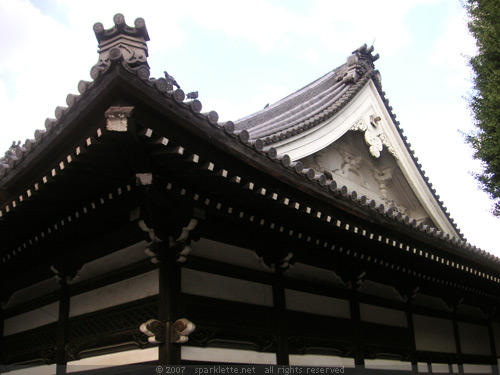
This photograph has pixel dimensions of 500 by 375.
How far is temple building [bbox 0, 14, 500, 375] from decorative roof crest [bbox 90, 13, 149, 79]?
0.5 inches

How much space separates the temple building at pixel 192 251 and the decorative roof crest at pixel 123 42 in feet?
0.05

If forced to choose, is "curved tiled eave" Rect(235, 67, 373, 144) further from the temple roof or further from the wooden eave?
the wooden eave

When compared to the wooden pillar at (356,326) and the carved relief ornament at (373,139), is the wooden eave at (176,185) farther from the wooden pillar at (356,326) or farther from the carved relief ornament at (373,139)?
the carved relief ornament at (373,139)

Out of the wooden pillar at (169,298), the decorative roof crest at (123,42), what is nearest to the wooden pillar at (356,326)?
the wooden pillar at (169,298)

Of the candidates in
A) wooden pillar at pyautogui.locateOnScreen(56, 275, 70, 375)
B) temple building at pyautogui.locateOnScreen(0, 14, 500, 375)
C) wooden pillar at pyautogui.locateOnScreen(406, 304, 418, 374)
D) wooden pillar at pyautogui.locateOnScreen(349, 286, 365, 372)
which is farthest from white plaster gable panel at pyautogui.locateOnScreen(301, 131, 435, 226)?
wooden pillar at pyautogui.locateOnScreen(56, 275, 70, 375)

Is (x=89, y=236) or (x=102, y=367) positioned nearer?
(x=102, y=367)

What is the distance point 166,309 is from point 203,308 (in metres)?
0.54

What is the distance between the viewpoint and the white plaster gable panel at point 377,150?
1076 centimetres

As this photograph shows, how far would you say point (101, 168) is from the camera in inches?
203

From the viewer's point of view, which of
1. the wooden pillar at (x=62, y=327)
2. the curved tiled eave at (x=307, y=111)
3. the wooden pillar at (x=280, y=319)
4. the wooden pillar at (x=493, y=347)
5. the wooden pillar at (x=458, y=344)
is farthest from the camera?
the wooden pillar at (x=493, y=347)

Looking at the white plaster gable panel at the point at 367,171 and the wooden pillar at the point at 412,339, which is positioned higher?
the white plaster gable panel at the point at 367,171

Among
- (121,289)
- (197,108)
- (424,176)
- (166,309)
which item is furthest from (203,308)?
(424,176)

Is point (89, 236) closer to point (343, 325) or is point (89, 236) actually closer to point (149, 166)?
point (149, 166)

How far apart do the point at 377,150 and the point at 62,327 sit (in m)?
7.40
